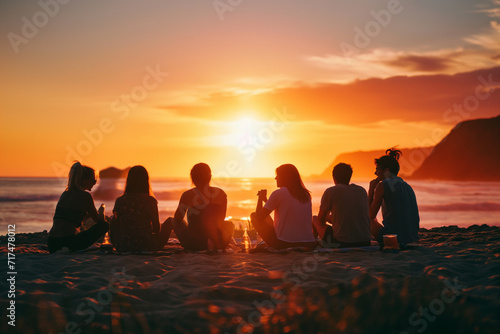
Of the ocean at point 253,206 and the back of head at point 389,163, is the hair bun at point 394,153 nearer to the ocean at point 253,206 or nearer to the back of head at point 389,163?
the back of head at point 389,163

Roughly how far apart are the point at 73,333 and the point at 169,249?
328 cm

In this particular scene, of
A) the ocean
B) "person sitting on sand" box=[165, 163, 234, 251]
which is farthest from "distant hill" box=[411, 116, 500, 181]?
"person sitting on sand" box=[165, 163, 234, 251]

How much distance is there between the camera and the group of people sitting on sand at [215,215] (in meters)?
6.72

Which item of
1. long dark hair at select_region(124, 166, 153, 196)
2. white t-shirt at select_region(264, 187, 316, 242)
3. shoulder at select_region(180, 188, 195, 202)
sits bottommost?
white t-shirt at select_region(264, 187, 316, 242)

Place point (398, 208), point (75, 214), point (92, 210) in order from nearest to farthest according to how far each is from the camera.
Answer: point (75, 214)
point (92, 210)
point (398, 208)

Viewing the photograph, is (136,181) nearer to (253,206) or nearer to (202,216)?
(202,216)

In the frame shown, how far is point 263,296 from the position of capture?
4.47 metres

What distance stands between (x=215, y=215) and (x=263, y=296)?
2712 mm

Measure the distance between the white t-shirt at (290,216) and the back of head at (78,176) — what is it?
294cm

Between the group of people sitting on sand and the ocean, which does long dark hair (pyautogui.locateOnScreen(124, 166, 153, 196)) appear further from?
the ocean

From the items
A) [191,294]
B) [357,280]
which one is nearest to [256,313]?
[191,294]

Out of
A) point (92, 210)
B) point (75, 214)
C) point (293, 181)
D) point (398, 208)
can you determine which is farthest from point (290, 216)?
point (75, 214)

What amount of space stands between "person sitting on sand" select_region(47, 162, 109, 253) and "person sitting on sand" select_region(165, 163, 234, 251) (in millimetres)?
1250

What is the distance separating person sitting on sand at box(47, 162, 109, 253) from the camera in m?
6.68
